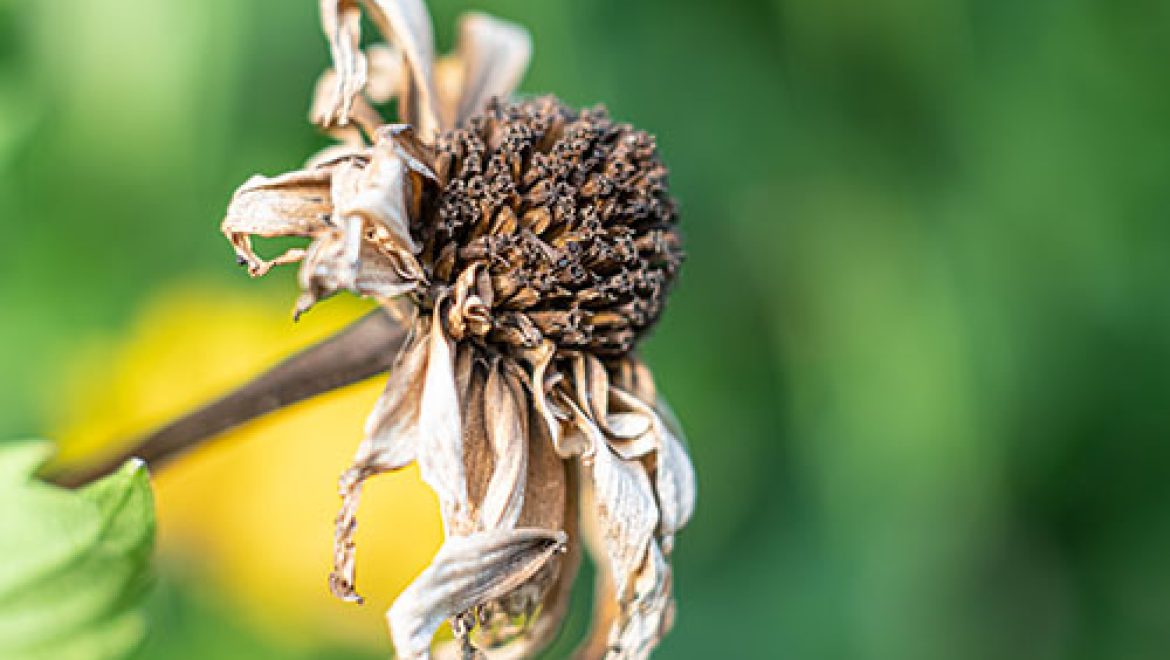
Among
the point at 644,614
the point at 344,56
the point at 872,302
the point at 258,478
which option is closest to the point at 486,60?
the point at 344,56

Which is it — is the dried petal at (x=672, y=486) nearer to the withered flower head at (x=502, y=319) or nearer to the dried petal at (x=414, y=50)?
the withered flower head at (x=502, y=319)

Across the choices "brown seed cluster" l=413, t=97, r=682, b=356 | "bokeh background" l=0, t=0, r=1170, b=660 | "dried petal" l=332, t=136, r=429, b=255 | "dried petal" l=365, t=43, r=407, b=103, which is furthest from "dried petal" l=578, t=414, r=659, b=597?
"bokeh background" l=0, t=0, r=1170, b=660

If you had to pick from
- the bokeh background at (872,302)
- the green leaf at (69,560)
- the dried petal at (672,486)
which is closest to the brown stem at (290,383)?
the green leaf at (69,560)

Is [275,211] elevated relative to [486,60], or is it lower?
lower

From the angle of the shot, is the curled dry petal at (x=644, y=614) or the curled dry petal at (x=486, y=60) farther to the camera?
the curled dry petal at (x=486, y=60)

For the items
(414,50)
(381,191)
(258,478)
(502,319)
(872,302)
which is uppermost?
(414,50)

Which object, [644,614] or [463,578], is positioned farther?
[644,614]

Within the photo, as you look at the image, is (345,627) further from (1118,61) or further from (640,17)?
(1118,61)

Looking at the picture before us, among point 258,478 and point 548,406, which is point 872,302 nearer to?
point 258,478
